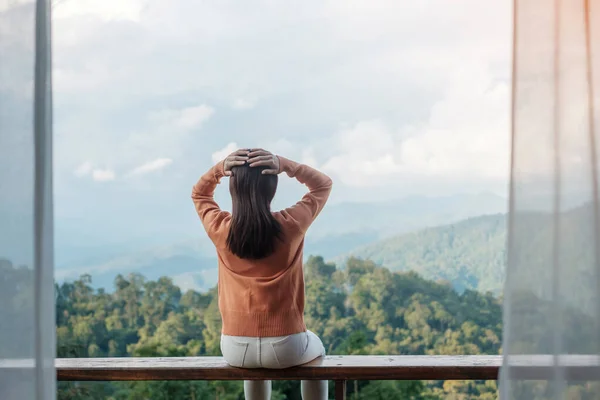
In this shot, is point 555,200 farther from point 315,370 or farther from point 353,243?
point 353,243

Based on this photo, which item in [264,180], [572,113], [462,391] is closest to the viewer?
[572,113]

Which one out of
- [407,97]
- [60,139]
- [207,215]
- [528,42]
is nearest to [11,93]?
[207,215]

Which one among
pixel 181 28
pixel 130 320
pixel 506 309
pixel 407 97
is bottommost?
pixel 130 320

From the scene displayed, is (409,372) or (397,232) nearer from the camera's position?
(409,372)

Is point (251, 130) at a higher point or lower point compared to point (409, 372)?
higher

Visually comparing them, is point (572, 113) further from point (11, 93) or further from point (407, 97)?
point (407, 97)

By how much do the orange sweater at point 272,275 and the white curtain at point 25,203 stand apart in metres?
0.61

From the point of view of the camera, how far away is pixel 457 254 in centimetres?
380

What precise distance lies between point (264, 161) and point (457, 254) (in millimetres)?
2001

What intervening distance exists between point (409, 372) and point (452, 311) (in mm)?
1672

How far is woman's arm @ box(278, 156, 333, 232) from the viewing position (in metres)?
2.20

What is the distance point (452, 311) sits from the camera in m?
3.75

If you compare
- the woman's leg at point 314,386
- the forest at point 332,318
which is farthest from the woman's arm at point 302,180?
the forest at point 332,318

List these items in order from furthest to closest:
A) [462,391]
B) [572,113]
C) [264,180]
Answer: [462,391] → [264,180] → [572,113]
